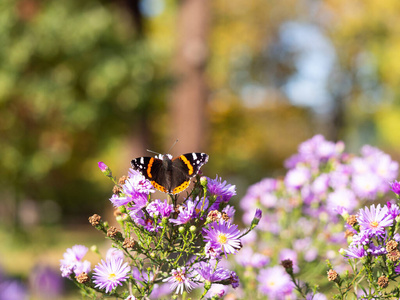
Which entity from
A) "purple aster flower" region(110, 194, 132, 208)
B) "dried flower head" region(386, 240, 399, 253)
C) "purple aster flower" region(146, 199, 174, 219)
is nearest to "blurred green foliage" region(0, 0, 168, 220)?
"purple aster flower" region(110, 194, 132, 208)

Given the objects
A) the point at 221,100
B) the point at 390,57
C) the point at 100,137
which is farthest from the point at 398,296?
the point at 390,57

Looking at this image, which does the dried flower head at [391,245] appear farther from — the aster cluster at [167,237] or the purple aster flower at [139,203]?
the purple aster flower at [139,203]

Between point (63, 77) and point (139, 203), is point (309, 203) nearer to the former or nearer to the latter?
point (139, 203)

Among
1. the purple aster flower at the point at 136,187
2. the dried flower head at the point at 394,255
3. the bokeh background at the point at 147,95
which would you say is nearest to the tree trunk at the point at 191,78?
the bokeh background at the point at 147,95

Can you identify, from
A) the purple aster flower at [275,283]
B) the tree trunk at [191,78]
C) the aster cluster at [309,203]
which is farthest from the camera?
the tree trunk at [191,78]

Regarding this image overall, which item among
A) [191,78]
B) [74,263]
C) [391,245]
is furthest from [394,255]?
[191,78]

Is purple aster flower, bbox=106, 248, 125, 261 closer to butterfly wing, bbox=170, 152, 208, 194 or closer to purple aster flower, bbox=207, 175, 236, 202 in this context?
butterfly wing, bbox=170, 152, 208, 194
